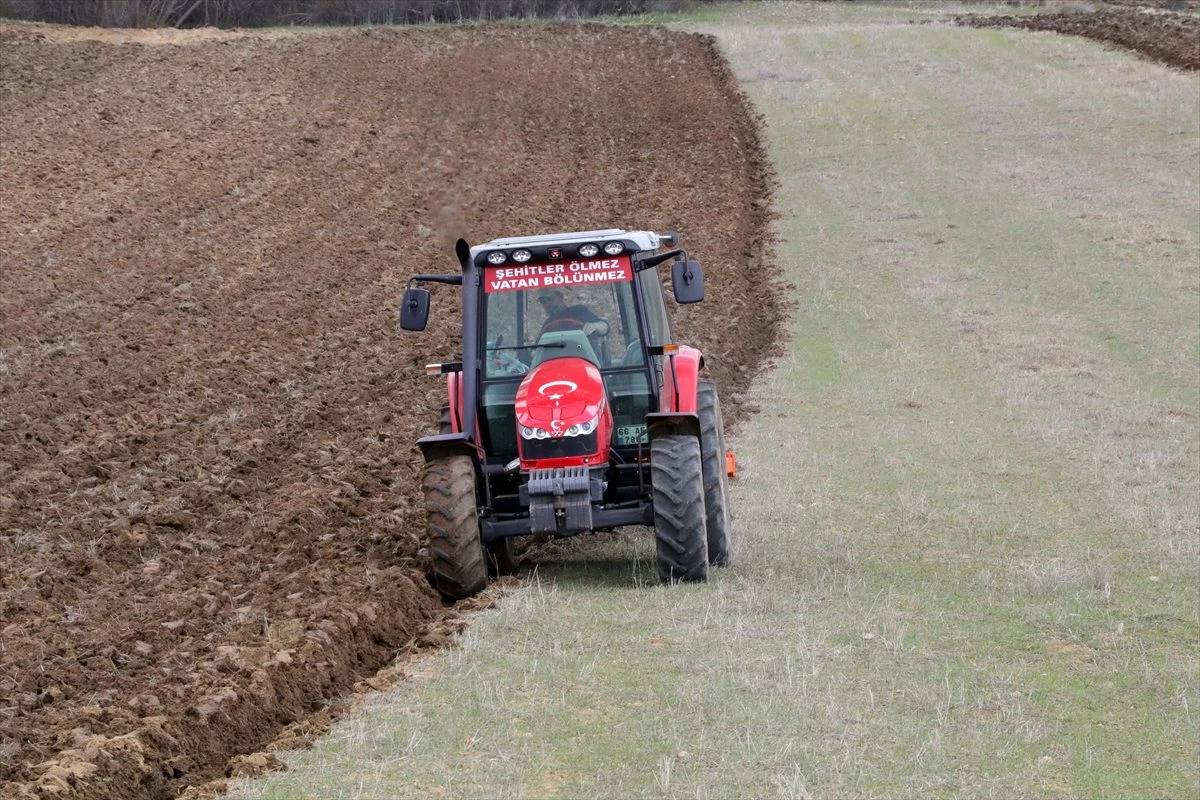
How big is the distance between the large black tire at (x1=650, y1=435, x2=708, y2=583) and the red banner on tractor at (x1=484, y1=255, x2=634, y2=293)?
53.1 inches

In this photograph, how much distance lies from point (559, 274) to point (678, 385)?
3.65 ft

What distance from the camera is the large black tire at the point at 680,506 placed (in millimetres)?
9516

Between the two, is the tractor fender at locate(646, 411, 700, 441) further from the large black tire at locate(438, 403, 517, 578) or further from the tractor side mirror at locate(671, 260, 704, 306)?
the large black tire at locate(438, 403, 517, 578)

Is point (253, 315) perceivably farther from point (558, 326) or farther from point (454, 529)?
point (454, 529)

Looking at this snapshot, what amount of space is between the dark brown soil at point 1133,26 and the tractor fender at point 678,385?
29269 mm

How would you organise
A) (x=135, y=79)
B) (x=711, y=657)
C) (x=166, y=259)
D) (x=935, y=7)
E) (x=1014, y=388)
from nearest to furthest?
1. (x=711, y=657)
2. (x=1014, y=388)
3. (x=166, y=259)
4. (x=135, y=79)
5. (x=935, y=7)

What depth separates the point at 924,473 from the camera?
13.4 metres

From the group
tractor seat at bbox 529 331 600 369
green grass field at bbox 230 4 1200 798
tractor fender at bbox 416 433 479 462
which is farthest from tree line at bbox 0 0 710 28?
tractor fender at bbox 416 433 479 462

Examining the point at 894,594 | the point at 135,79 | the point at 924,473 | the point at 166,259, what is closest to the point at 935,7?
the point at 135,79

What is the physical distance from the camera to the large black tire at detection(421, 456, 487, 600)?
950cm

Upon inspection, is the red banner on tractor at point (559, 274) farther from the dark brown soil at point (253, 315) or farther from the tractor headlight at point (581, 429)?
the dark brown soil at point (253, 315)

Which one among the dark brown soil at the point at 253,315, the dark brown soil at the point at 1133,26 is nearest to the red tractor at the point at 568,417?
the dark brown soil at the point at 253,315

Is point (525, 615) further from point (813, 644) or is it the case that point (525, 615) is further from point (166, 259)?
point (166, 259)

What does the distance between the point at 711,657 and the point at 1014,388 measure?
9.49m
